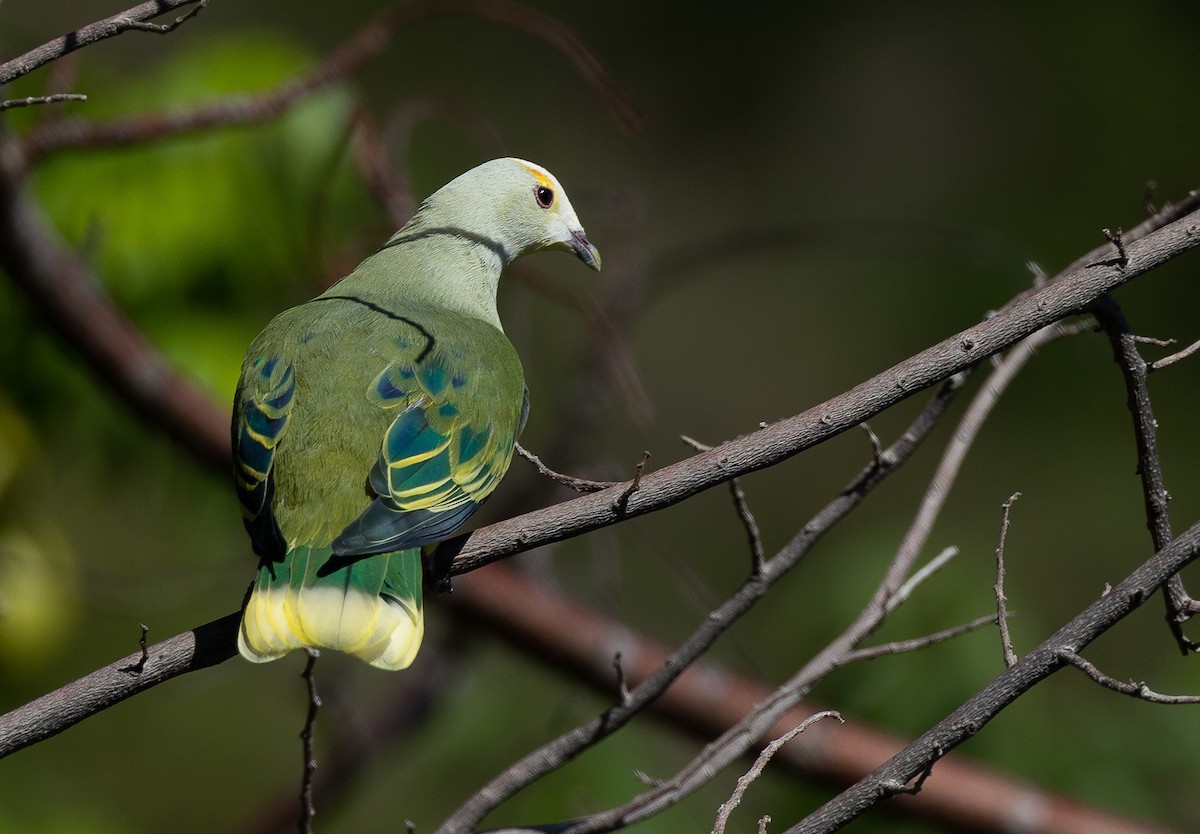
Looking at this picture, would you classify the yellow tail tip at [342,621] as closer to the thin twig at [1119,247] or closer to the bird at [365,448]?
the bird at [365,448]

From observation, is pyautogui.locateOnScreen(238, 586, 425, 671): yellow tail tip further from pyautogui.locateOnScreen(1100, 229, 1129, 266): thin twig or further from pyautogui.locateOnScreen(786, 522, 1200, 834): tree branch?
pyautogui.locateOnScreen(1100, 229, 1129, 266): thin twig

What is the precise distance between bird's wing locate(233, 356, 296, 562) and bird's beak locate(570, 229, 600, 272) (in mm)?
740

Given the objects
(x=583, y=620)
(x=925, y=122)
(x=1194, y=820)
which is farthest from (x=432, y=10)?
(x=925, y=122)

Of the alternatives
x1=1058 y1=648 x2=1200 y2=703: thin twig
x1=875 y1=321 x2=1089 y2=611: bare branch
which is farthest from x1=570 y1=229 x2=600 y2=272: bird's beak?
x1=1058 y1=648 x2=1200 y2=703: thin twig

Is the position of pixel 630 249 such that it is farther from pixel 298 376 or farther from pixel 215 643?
pixel 215 643

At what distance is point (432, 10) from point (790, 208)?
3.38 metres

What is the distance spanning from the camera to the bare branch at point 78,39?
3.75ft

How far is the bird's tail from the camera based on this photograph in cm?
148

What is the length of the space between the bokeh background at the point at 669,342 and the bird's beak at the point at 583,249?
0.25 m

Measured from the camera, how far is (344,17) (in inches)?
210

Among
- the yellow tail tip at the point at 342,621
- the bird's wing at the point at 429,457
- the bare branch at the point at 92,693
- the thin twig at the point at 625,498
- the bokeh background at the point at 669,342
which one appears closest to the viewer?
the bare branch at the point at 92,693

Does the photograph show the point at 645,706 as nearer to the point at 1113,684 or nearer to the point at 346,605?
the point at 346,605

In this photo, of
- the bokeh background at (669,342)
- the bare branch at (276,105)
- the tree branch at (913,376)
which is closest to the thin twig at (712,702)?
the bokeh background at (669,342)

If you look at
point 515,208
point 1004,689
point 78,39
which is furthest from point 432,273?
point 1004,689
